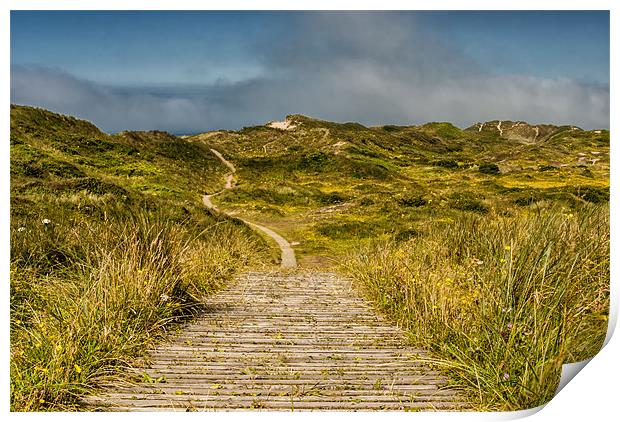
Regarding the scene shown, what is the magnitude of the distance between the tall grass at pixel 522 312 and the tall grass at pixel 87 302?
2.98 m

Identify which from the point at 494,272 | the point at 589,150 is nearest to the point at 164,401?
the point at 494,272

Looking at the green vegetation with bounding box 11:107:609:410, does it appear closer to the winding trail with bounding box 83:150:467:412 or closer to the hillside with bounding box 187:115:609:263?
the winding trail with bounding box 83:150:467:412

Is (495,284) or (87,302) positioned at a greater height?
(495,284)

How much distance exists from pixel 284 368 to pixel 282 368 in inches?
0.7

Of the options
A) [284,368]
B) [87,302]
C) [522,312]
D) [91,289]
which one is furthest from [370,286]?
[87,302]

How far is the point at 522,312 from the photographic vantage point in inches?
212

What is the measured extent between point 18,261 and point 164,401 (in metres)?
4.98

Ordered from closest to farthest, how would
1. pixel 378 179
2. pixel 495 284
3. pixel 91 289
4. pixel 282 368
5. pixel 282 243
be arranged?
pixel 282 368 → pixel 495 284 → pixel 91 289 → pixel 282 243 → pixel 378 179

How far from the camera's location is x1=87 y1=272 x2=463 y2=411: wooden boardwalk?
4582 millimetres

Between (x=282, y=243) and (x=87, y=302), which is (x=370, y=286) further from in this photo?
(x=282, y=243)

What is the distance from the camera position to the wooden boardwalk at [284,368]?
4.58 metres

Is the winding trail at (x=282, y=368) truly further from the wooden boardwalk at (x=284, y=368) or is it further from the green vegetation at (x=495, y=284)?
the green vegetation at (x=495, y=284)
